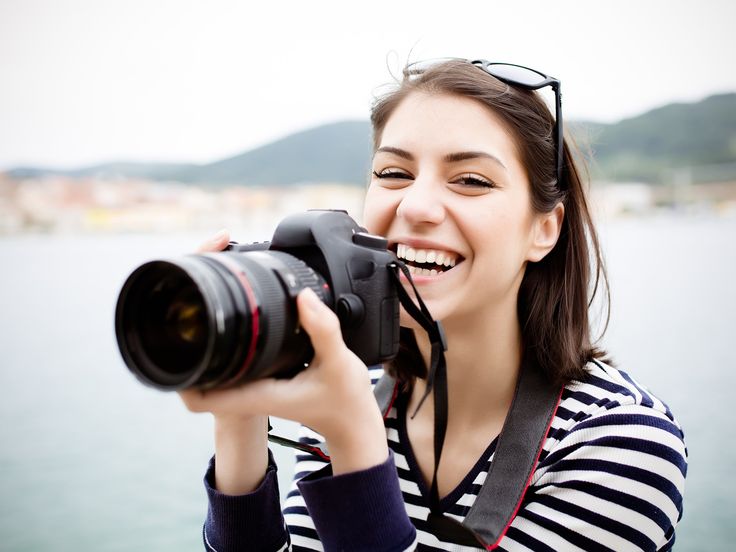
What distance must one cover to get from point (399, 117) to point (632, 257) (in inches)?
288

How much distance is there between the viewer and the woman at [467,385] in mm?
697

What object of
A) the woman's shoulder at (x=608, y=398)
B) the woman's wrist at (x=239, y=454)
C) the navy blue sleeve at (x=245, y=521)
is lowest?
the navy blue sleeve at (x=245, y=521)

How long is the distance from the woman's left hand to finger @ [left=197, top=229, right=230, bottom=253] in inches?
8.6

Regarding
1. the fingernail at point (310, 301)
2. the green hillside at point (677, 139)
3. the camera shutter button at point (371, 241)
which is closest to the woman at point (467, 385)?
the fingernail at point (310, 301)

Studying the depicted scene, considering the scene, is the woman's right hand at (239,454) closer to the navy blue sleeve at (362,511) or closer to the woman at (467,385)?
the woman at (467,385)

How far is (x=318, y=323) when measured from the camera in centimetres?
63

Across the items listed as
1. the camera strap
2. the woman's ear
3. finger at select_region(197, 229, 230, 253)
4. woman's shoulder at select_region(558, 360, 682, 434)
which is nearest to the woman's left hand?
the camera strap

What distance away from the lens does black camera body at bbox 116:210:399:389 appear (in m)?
0.58

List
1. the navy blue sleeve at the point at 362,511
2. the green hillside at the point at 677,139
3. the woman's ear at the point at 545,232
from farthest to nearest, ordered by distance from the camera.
→ the green hillside at the point at 677,139, the woman's ear at the point at 545,232, the navy blue sleeve at the point at 362,511

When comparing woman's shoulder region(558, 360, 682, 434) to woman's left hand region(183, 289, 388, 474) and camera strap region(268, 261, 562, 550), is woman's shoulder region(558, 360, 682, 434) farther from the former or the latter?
woman's left hand region(183, 289, 388, 474)

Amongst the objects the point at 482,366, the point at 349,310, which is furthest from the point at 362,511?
the point at 482,366

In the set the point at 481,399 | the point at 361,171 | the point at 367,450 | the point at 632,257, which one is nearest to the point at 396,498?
the point at 367,450

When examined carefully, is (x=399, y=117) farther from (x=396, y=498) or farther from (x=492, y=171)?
(x=396, y=498)

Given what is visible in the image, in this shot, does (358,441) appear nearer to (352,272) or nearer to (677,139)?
(352,272)
